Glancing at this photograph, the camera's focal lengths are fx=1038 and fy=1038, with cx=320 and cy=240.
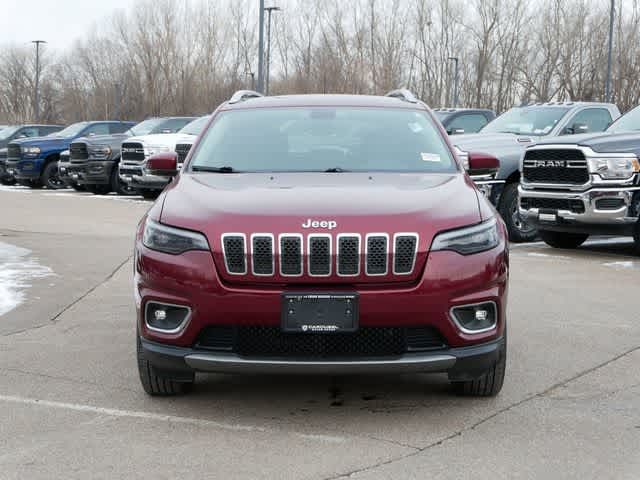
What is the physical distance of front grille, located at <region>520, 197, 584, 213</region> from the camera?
1186 cm

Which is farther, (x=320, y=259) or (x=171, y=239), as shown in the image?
(x=171, y=239)

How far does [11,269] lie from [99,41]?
6499cm

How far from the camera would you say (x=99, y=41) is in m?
72.8

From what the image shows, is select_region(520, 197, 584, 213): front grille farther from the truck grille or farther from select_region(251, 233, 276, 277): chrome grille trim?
select_region(251, 233, 276, 277): chrome grille trim

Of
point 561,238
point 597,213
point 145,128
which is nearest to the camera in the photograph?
point 597,213

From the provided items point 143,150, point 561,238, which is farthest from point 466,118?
point 561,238

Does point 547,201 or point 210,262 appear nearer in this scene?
point 210,262

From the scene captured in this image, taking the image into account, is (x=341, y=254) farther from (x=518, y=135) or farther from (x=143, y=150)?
(x=143, y=150)

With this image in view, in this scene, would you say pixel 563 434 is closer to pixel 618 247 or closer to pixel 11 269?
pixel 11 269

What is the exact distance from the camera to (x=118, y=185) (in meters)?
24.1

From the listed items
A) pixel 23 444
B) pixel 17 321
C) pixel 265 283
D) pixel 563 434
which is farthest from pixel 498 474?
pixel 17 321

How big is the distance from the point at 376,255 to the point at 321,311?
0.36m

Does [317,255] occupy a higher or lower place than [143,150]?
higher

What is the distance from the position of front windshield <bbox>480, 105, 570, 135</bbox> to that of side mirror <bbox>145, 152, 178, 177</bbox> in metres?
9.16
